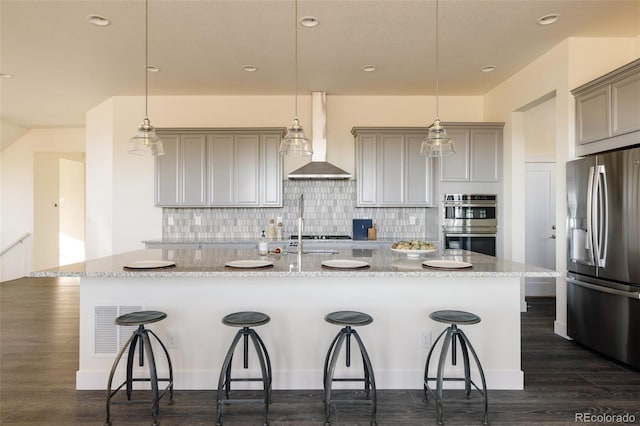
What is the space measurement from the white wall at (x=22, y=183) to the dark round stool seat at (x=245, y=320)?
695 centimetres

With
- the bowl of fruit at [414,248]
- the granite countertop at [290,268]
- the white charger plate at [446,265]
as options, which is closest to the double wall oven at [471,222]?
the granite countertop at [290,268]

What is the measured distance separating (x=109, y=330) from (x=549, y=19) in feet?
14.7

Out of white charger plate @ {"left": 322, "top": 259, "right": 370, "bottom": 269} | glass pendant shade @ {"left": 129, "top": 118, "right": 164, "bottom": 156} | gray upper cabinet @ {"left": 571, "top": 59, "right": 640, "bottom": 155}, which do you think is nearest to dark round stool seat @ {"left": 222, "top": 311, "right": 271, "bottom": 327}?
white charger plate @ {"left": 322, "top": 259, "right": 370, "bottom": 269}

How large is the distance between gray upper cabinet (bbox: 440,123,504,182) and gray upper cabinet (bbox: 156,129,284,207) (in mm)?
2279

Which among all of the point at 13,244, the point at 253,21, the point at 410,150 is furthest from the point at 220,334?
the point at 13,244

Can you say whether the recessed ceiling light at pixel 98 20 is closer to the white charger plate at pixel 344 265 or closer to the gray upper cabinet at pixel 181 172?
the gray upper cabinet at pixel 181 172

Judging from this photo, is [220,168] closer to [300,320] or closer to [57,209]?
[300,320]

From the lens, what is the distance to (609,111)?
3395mm

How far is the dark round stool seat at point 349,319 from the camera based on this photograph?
241cm

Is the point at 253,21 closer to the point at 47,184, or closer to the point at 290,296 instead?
the point at 290,296

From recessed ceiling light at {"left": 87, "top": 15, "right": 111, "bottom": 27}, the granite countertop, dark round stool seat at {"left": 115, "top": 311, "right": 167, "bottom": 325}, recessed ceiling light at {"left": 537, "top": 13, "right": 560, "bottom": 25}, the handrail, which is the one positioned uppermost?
recessed ceiling light at {"left": 537, "top": 13, "right": 560, "bottom": 25}

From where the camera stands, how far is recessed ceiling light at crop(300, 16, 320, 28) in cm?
349

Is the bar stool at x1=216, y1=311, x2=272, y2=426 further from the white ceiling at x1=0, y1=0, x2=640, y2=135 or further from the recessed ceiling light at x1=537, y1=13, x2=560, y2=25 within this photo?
the recessed ceiling light at x1=537, y1=13, x2=560, y2=25

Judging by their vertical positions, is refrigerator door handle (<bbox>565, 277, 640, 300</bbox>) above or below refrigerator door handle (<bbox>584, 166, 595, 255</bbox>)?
below
